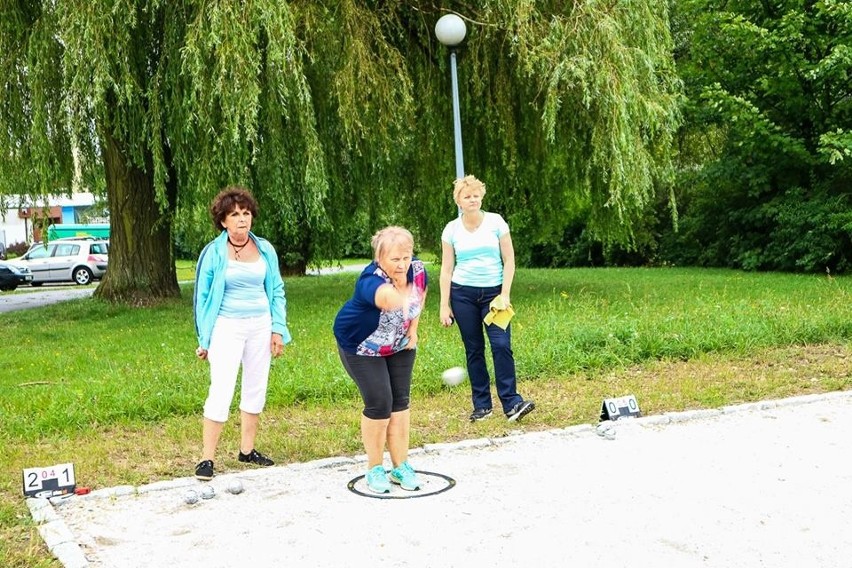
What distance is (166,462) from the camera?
18.1 ft

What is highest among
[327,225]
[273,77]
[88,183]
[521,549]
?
[273,77]

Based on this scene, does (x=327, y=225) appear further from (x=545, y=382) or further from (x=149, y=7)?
(x=545, y=382)

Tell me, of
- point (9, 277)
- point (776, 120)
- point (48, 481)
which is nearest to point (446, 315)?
point (48, 481)

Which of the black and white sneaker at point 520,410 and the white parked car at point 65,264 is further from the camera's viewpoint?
the white parked car at point 65,264

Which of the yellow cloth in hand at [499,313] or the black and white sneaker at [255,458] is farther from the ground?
the yellow cloth in hand at [499,313]

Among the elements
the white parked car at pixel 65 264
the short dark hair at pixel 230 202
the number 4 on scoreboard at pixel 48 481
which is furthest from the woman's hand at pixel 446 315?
the white parked car at pixel 65 264

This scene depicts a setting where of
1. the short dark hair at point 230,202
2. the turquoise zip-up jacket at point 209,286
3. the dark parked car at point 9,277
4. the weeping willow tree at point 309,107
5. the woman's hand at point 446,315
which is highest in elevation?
the weeping willow tree at point 309,107

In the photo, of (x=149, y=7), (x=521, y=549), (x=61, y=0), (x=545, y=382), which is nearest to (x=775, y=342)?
(x=545, y=382)

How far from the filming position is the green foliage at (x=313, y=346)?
274 inches

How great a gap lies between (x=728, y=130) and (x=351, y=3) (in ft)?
39.3

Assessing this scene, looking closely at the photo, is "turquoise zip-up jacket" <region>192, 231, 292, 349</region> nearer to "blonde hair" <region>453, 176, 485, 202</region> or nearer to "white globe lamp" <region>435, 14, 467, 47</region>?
→ "blonde hair" <region>453, 176, 485, 202</region>

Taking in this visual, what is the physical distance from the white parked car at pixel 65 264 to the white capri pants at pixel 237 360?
84.8 ft

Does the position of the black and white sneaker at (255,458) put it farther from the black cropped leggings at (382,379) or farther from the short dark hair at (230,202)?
the short dark hair at (230,202)

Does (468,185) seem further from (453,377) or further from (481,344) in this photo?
(453,377)
